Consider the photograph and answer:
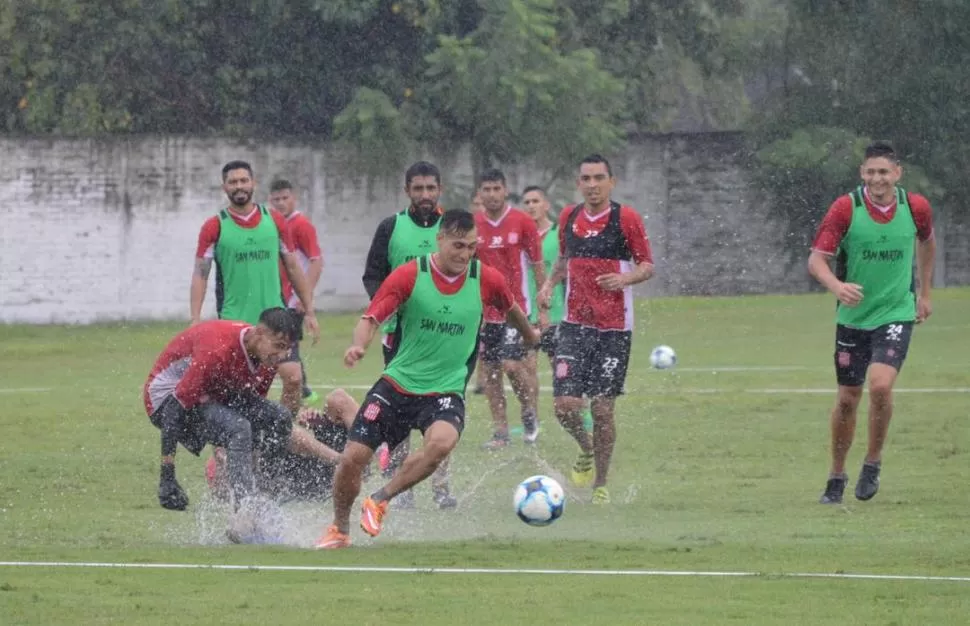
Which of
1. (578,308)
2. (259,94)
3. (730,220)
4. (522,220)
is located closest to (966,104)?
(730,220)

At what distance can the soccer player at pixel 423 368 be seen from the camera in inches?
395

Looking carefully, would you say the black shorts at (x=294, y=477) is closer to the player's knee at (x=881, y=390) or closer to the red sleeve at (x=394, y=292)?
the red sleeve at (x=394, y=292)

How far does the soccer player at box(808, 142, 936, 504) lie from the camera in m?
11.6

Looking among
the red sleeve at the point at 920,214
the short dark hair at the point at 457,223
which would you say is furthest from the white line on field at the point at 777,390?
the short dark hair at the point at 457,223

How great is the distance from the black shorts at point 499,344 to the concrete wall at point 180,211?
16.6 meters

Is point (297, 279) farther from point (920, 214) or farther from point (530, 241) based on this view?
point (920, 214)

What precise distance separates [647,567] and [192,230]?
23.1 meters

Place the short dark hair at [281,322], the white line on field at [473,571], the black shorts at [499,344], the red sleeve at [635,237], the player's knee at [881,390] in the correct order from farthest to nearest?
the black shorts at [499,344] < the red sleeve at [635,237] < the player's knee at [881,390] < the short dark hair at [281,322] < the white line on field at [473,571]

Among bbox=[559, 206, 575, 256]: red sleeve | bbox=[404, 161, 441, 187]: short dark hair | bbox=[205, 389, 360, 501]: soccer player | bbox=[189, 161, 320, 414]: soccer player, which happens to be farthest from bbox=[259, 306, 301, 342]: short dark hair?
bbox=[189, 161, 320, 414]: soccer player

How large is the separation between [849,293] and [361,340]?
3163 mm

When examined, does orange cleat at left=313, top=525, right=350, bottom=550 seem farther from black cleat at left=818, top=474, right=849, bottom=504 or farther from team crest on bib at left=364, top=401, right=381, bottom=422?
black cleat at left=818, top=474, right=849, bottom=504

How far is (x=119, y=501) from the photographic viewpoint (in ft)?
40.7

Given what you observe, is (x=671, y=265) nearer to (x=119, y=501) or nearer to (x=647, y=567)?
(x=119, y=501)

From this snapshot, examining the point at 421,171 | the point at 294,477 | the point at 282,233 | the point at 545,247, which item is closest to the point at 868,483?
the point at 421,171
